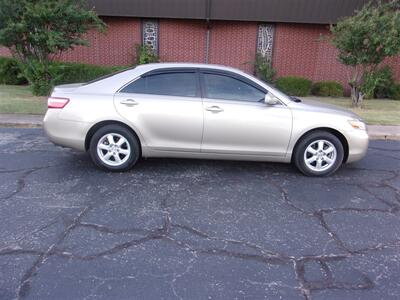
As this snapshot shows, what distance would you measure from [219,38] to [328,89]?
5.17 m

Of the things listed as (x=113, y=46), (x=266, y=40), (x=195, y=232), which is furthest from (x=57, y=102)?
(x=266, y=40)

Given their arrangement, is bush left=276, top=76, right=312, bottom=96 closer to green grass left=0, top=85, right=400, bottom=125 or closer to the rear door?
green grass left=0, top=85, right=400, bottom=125

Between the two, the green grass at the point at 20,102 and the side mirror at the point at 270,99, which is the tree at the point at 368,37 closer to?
the side mirror at the point at 270,99

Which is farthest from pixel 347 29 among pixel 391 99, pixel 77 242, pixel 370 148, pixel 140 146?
pixel 77 242

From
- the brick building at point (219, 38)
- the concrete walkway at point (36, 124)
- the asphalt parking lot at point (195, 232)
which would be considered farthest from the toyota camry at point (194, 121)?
the brick building at point (219, 38)

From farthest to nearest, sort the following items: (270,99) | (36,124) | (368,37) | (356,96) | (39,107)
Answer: (356,96) < (368,37) < (39,107) < (36,124) < (270,99)

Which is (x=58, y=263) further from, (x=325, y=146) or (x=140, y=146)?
(x=325, y=146)

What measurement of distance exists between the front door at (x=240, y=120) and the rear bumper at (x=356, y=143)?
92 cm

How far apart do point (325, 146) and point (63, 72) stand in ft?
34.7

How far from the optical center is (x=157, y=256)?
301cm

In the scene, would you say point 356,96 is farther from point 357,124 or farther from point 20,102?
point 20,102

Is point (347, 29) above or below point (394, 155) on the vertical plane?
above

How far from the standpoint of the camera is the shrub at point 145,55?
1492cm

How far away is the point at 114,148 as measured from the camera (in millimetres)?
4914
